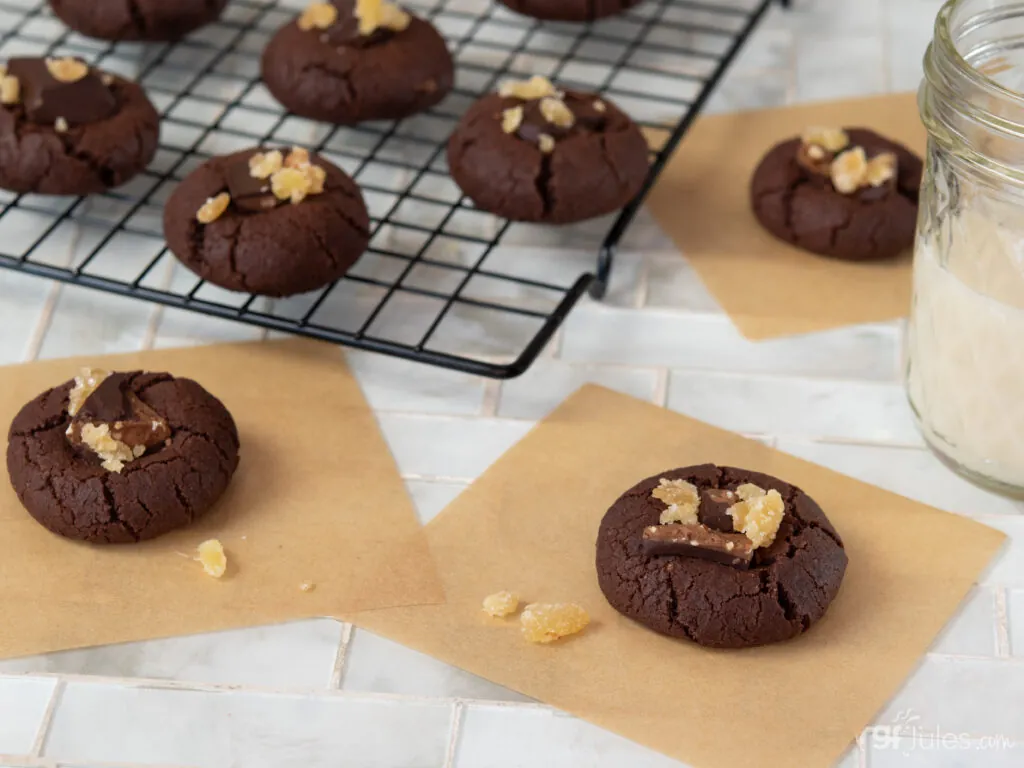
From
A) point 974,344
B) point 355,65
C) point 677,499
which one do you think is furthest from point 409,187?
point 974,344

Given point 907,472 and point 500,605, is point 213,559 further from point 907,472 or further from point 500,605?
point 907,472

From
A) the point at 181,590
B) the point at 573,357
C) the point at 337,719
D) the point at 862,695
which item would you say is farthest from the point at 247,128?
the point at 862,695

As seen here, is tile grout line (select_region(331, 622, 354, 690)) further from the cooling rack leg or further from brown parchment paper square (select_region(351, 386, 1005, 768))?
the cooling rack leg

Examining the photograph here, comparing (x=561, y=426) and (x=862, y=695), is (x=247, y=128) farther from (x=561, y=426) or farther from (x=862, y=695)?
(x=862, y=695)

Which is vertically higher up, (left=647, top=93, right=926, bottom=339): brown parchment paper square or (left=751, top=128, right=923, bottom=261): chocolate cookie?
(left=751, top=128, right=923, bottom=261): chocolate cookie

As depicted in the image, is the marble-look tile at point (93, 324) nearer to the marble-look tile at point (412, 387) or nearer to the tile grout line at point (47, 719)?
the marble-look tile at point (412, 387)

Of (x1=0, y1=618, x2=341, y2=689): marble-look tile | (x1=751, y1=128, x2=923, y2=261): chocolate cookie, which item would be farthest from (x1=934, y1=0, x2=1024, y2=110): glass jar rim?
(x1=0, y1=618, x2=341, y2=689): marble-look tile

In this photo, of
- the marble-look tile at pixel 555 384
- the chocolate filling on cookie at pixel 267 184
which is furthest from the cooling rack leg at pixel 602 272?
the chocolate filling on cookie at pixel 267 184
